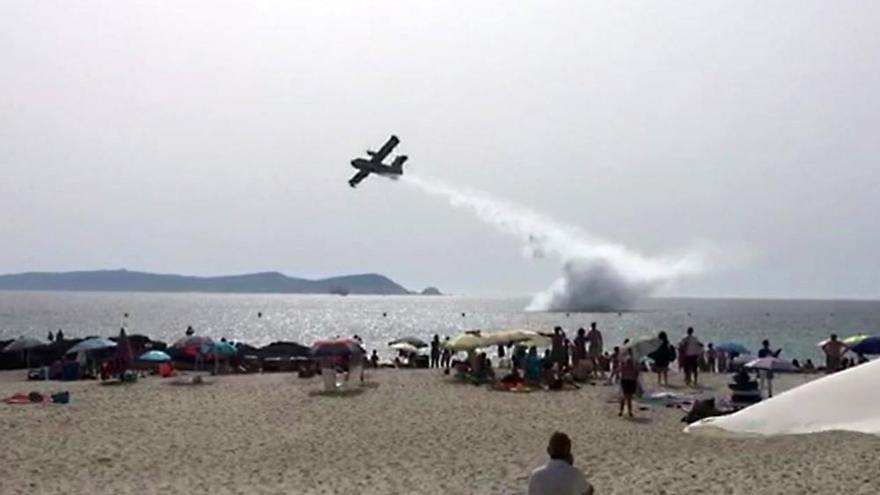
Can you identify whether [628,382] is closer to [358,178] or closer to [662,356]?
[662,356]

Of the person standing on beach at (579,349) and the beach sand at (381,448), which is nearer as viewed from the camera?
the beach sand at (381,448)

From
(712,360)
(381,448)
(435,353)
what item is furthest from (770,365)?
(435,353)

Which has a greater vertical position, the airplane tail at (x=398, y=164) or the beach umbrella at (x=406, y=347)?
the airplane tail at (x=398, y=164)

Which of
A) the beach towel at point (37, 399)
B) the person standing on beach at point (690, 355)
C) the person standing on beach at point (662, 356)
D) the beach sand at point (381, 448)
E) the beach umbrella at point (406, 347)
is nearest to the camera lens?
the beach sand at point (381, 448)

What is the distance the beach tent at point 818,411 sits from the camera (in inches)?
554

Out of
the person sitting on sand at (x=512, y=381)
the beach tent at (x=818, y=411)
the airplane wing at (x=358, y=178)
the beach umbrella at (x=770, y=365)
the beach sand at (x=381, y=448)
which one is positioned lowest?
the beach sand at (x=381, y=448)

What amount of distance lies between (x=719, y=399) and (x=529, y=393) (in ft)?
13.9

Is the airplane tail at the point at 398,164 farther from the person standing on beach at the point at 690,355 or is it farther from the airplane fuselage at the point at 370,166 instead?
the person standing on beach at the point at 690,355

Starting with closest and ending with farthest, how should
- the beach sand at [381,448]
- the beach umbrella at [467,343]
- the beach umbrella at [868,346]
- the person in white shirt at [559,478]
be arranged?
the person in white shirt at [559,478]
the beach sand at [381,448]
the beach umbrella at [467,343]
the beach umbrella at [868,346]

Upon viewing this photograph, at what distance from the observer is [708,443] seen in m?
14.2

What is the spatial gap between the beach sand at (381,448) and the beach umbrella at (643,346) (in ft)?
4.29

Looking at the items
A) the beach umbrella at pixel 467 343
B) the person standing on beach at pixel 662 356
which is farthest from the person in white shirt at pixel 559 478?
the beach umbrella at pixel 467 343

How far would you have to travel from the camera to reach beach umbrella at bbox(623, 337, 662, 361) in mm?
20953

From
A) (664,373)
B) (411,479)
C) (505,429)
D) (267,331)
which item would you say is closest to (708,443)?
(505,429)
